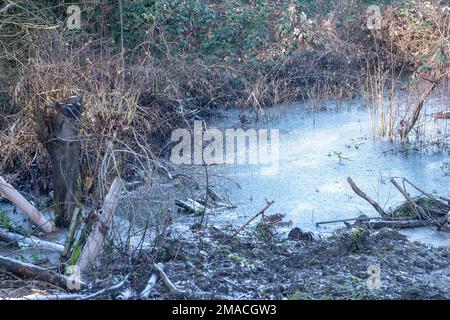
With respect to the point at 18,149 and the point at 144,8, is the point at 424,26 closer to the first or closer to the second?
the point at 144,8

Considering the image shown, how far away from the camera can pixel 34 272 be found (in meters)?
4.98

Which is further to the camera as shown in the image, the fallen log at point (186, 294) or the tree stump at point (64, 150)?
the tree stump at point (64, 150)

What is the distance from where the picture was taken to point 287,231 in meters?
6.57

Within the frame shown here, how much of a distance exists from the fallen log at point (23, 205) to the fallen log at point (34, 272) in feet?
4.20

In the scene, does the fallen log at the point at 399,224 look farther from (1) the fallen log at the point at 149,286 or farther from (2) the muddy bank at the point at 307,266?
(1) the fallen log at the point at 149,286

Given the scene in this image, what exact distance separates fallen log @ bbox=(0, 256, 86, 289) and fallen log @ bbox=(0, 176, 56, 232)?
1281mm

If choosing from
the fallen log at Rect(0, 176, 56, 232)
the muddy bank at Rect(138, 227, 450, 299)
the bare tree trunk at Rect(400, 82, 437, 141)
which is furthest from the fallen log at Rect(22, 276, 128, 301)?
the bare tree trunk at Rect(400, 82, 437, 141)

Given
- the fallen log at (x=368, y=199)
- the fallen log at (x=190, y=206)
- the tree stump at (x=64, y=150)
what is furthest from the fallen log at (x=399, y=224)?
the tree stump at (x=64, y=150)

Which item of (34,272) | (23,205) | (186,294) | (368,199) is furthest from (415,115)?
(34,272)

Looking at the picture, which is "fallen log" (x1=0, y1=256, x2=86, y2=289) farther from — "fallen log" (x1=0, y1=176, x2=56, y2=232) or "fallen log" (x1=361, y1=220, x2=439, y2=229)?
"fallen log" (x1=361, y1=220, x2=439, y2=229)

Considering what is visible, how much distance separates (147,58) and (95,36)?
1.41 m

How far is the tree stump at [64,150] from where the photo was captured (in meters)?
6.57

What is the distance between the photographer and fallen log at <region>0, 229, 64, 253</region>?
589 centimetres

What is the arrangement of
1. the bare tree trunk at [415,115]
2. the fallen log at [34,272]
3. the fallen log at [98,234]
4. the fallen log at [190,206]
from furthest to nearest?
the bare tree trunk at [415,115], the fallen log at [190,206], the fallen log at [98,234], the fallen log at [34,272]
